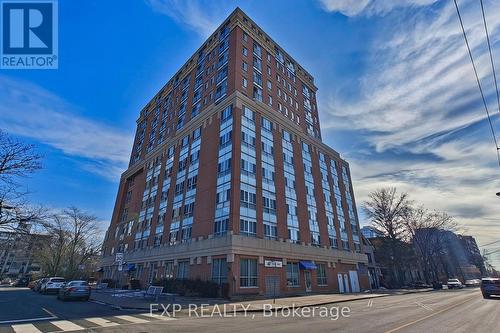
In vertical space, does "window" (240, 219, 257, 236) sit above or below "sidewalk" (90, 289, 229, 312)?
above

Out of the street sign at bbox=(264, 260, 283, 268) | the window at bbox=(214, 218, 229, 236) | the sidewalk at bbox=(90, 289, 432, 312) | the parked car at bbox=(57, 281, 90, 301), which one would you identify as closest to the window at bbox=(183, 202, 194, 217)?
the window at bbox=(214, 218, 229, 236)

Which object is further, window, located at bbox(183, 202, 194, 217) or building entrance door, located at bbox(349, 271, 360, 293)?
building entrance door, located at bbox(349, 271, 360, 293)

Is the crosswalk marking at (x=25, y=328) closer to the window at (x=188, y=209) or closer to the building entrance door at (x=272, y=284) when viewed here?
the building entrance door at (x=272, y=284)

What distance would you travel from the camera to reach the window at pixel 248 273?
2672 cm

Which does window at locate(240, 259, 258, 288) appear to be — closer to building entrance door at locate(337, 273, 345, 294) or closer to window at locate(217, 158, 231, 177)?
window at locate(217, 158, 231, 177)

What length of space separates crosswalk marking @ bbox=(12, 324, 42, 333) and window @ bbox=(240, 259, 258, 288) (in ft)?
60.0

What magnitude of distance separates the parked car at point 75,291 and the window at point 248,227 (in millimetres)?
14410

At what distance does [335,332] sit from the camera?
29.7ft

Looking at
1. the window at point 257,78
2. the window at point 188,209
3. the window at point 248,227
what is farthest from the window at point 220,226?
A: the window at point 257,78

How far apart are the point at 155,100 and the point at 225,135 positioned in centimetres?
3719

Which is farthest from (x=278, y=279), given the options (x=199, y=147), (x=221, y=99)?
(x=221, y=99)

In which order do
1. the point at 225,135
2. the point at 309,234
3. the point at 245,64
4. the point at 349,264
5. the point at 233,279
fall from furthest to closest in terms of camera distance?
the point at 349,264 < the point at 245,64 < the point at 309,234 < the point at 225,135 < the point at 233,279

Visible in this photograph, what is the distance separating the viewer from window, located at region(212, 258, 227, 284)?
26.8 metres

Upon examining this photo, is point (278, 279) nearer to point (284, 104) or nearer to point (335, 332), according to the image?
point (335, 332)
